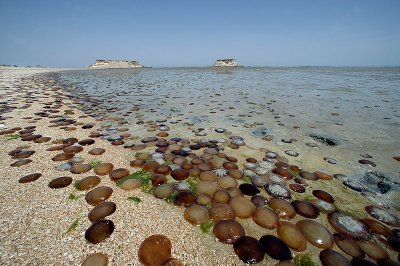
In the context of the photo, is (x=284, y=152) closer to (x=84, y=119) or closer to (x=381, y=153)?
(x=381, y=153)

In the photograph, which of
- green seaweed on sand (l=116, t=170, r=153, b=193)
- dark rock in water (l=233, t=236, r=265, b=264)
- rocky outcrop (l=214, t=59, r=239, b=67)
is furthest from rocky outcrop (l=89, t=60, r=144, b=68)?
dark rock in water (l=233, t=236, r=265, b=264)

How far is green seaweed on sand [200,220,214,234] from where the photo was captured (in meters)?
1.88

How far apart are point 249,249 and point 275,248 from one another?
8.9 inches

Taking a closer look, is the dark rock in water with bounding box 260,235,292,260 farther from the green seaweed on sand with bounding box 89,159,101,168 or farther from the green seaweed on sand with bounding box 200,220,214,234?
the green seaweed on sand with bounding box 89,159,101,168

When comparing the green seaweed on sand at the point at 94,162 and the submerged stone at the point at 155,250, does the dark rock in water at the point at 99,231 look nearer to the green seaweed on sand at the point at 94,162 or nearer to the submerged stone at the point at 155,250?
the submerged stone at the point at 155,250

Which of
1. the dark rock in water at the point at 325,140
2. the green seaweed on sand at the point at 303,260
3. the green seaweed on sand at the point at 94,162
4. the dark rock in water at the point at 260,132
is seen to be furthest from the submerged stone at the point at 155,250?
the dark rock in water at the point at 325,140

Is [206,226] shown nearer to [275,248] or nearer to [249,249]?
[249,249]

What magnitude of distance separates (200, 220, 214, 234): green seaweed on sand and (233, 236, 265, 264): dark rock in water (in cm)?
28

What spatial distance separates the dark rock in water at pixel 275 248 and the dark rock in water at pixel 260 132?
279cm

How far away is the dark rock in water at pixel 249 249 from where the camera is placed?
1.59 m

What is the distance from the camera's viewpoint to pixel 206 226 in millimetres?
1919

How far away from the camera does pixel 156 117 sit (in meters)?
5.84

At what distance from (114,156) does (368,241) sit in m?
3.32

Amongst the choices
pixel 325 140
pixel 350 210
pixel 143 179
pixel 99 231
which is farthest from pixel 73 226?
pixel 325 140
